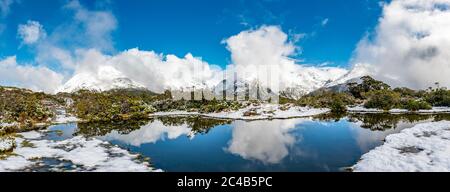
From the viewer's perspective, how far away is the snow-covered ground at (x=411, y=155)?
733 inches

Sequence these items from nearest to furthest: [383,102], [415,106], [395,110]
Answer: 1. [415,106]
2. [395,110]
3. [383,102]

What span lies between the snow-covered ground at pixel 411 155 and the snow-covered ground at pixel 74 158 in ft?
45.3

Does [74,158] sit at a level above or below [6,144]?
below

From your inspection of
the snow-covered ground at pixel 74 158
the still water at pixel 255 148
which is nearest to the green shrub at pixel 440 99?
the still water at pixel 255 148

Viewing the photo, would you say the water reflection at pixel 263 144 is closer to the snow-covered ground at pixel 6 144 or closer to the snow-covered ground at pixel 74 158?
the snow-covered ground at pixel 74 158

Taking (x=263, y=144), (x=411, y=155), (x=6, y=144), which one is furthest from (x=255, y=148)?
(x=6, y=144)

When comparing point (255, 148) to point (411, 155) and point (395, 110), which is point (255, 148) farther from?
point (395, 110)

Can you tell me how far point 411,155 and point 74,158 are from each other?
22.8m

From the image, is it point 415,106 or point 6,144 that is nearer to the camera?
point 6,144

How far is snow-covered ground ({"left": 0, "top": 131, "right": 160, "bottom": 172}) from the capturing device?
2097cm

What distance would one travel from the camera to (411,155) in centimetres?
2142

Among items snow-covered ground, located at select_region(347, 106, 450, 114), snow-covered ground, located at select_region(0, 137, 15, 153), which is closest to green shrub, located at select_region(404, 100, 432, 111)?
snow-covered ground, located at select_region(347, 106, 450, 114)

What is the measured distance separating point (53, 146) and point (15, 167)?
28.6 ft
